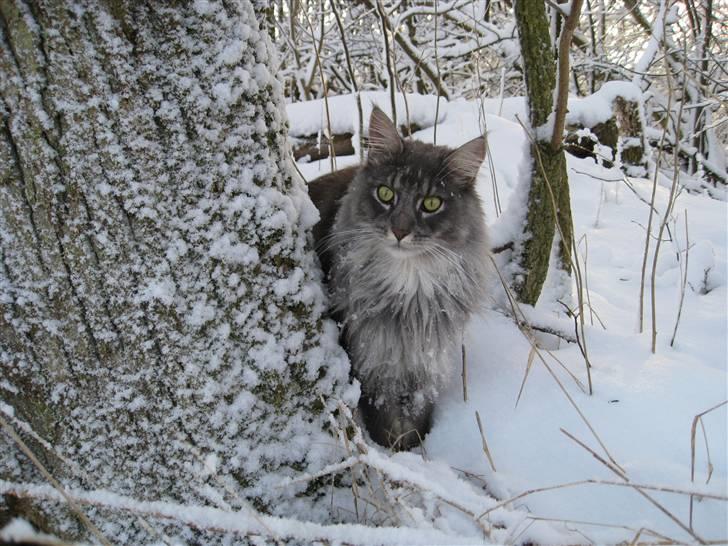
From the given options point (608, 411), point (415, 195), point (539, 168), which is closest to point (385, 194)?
point (415, 195)

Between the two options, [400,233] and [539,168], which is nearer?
[400,233]

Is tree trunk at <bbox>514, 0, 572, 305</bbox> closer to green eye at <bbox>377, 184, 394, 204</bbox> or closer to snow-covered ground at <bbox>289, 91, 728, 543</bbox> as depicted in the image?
snow-covered ground at <bbox>289, 91, 728, 543</bbox>

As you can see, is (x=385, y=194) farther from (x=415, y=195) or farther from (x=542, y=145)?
(x=542, y=145)

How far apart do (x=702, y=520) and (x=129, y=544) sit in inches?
60.0

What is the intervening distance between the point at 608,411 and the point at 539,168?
3.43ft

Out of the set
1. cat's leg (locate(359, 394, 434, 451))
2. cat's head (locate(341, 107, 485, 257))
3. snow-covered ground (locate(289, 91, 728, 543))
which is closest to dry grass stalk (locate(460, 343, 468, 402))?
snow-covered ground (locate(289, 91, 728, 543))

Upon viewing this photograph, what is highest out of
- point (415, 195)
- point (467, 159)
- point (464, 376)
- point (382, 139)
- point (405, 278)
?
point (382, 139)

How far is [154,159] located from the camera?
1261 millimetres

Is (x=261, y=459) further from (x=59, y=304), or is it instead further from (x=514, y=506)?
(x=514, y=506)

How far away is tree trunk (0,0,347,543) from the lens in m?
1.17

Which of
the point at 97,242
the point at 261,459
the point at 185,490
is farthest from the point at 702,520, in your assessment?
the point at 97,242

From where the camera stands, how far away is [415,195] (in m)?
2.00

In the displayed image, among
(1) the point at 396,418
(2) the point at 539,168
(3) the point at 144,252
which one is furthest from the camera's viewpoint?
(2) the point at 539,168

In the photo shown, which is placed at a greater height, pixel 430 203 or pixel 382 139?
pixel 382 139
